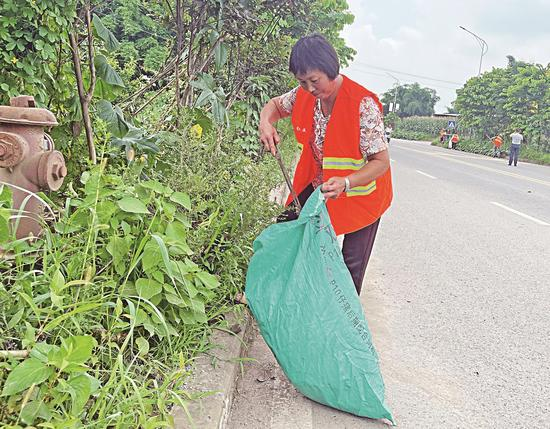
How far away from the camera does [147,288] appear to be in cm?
222

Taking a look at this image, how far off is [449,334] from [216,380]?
5.91 ft

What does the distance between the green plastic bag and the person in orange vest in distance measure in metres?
0.23

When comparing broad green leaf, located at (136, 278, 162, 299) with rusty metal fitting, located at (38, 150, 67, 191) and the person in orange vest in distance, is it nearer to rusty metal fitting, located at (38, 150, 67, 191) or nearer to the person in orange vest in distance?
rusty metal fitting, located at (38, 150, 67, 191)

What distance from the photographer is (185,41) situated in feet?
15.3

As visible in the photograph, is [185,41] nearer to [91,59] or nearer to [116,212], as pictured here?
[91,59]

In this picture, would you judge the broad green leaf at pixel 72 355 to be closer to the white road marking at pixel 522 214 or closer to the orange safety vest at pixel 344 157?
the orange safety vest at pixel 344 157

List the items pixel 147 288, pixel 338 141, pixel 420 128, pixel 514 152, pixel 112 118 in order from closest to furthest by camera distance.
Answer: pixel 147 288 < pixel 338 141 < pixel 112 118 < pixel 514 152 < pixel 420 128

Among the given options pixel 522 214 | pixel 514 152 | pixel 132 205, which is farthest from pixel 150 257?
pixel 514 152

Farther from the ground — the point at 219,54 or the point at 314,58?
the point at 219,54

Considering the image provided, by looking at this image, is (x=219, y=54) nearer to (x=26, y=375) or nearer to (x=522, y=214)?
(x=26, y=375)

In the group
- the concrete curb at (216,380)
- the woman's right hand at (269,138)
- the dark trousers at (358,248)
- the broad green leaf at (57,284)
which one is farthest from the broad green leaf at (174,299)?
the dark trousers at (358,248)

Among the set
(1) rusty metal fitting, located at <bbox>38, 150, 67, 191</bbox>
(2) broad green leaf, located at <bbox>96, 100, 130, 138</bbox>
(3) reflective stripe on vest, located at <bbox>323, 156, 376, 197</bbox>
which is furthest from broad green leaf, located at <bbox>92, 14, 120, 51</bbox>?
(3) reflective stripe on vest, located at <bbox>323, 156, 376, 197</bbox>

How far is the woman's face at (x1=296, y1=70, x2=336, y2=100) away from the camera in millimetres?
2648

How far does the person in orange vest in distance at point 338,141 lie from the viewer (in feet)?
8.71
